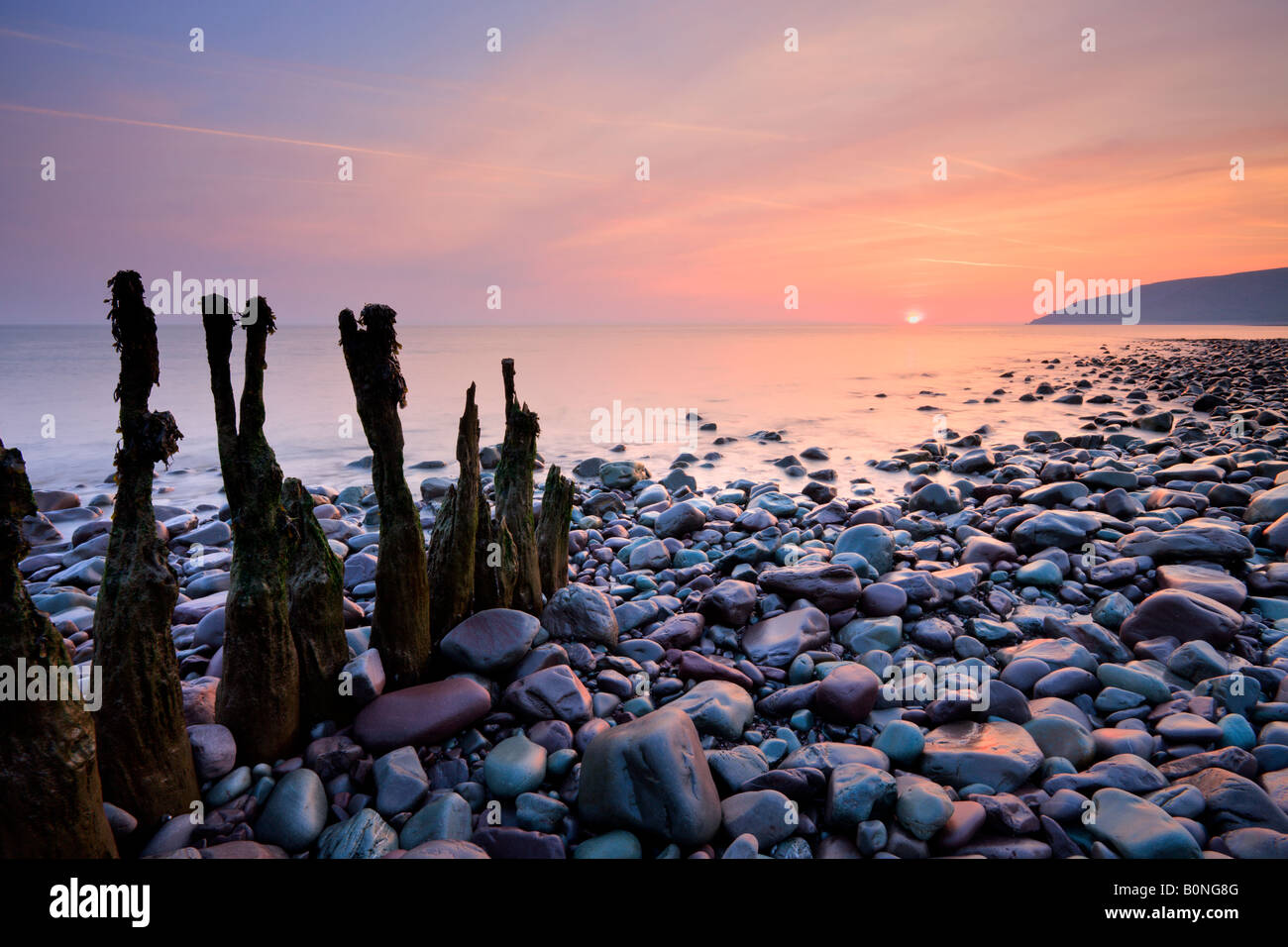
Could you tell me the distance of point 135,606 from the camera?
229cm

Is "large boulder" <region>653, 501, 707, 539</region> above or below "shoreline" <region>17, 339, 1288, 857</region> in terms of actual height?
above

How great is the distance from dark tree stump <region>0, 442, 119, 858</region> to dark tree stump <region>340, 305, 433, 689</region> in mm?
1249

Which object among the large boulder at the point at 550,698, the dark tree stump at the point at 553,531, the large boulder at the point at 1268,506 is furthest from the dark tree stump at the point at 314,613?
the large boulder at the point at 1268,506

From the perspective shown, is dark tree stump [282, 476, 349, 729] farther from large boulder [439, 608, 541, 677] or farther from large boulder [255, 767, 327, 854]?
large boulder [439, 608, 541, 677]

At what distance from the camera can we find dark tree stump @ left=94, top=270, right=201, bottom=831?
226cm

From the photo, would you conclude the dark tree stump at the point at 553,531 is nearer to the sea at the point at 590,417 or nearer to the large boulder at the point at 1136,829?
the large boulder at the point at 1136,829

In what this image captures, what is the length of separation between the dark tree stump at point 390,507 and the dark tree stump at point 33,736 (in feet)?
4.10

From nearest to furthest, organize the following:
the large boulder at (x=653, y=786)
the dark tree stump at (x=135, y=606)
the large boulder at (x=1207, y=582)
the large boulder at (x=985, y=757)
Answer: the dark tree stump at (x=135, y=606) < the large boulder at (x=653, y=786) < the large boulder at (x=985, y=757) < the large boulder at (x=1207, y=582)

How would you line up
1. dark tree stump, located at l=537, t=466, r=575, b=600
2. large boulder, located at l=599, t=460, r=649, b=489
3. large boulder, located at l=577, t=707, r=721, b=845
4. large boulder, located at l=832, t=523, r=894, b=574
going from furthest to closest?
1. large boulder, located at l=599, t=460, r=649, b=489
2. large boulder, located at l=832, t=523, r=894, b=574
3. dark tree stump, located at l=537, t=466, r=575, b=600
4. large boulder, located at l=577, t=707, r=721, b=845

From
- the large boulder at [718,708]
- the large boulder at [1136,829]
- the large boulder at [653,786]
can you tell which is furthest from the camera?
the large boulder at [718,708]

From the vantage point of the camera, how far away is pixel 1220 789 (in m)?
2.72

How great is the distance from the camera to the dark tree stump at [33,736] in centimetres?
183

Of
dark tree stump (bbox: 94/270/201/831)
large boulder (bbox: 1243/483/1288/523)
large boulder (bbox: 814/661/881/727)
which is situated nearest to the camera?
dark tree stump (bbox: 94/270/201/831)

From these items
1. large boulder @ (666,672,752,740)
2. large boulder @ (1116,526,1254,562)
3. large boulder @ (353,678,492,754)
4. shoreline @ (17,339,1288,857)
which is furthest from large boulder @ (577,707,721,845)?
large boulder @ (1116,526,1254,562)
